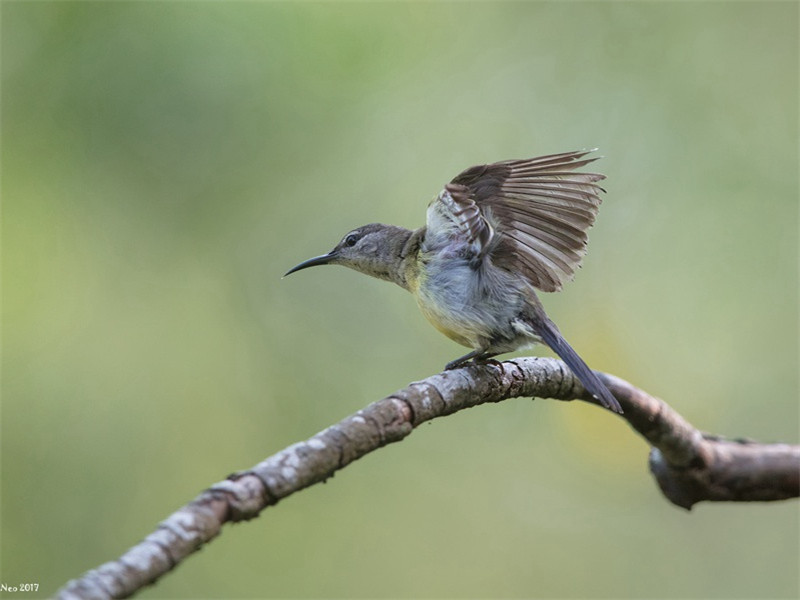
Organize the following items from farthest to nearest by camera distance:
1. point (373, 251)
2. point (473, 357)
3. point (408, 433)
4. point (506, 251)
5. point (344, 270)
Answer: point (344, 270), point (373, 251), point (506, 251), point (473, 357), point (408, 433)

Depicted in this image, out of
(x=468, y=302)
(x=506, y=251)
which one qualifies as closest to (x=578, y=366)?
(x=468, y=302)

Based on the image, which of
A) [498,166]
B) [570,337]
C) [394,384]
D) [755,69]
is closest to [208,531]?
[498,166]

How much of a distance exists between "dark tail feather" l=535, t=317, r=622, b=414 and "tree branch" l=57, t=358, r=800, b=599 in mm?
83

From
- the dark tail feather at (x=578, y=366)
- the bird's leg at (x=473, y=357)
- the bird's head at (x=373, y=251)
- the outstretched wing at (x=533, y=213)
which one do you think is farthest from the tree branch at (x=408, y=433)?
the bird's head at (x=373, y=251)

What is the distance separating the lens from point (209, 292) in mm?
7402

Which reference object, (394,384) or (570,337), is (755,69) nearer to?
(570,337)

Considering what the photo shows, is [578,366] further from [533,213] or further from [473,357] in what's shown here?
[533,213]

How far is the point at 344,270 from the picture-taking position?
7.87m

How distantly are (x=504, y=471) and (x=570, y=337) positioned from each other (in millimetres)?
1291

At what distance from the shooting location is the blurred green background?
6.97m

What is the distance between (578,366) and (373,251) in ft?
6.31

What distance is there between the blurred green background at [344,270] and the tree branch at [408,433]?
2415 millimetres

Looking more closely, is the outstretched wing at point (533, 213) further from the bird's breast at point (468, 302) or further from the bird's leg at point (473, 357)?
the bird's leg at point (473, 357)

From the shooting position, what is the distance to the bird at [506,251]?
14.6 feet
